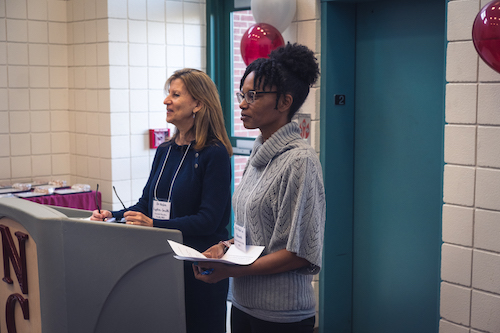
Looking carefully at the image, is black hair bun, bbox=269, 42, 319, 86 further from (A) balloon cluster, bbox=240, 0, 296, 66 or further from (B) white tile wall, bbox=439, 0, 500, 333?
(A) balloon cluster, bbox=240, 0, 296, 66

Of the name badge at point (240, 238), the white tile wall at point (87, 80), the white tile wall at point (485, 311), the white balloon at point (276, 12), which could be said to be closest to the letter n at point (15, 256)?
the name badge at point (240, 238)

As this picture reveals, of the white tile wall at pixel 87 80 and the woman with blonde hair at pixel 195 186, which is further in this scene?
the white tile wall at pixel 87 80

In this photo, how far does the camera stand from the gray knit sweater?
4.94 feet

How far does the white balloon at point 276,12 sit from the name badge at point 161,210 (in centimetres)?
143

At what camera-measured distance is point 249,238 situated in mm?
1631

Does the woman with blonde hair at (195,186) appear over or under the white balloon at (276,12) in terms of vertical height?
under

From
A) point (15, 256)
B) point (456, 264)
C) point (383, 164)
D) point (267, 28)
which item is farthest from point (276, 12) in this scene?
point (15, 256)

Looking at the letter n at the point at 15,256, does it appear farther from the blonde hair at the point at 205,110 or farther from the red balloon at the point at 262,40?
the red balloon at the point at 262,40

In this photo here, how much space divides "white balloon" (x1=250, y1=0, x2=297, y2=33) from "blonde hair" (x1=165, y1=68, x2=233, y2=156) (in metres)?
0.97

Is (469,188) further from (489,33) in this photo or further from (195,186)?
(195,186)

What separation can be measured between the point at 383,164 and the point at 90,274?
198 centimetres

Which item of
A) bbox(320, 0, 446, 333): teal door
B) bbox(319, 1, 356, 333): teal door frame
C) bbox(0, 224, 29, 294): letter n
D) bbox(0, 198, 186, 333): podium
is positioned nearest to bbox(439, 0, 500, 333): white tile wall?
bbox(320, 0, 446, 333): teal door

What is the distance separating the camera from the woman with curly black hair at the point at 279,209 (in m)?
1.51

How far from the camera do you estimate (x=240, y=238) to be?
64.7 inches
